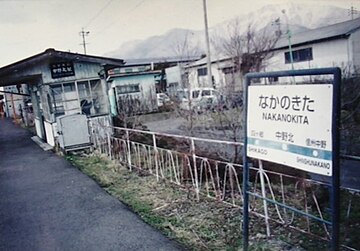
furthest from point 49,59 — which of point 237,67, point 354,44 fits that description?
point 354,44

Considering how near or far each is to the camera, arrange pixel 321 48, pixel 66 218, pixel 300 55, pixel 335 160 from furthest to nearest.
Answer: pixel 300 55 < pixel 321 48 < pixel 66 218 < pixel 335 160

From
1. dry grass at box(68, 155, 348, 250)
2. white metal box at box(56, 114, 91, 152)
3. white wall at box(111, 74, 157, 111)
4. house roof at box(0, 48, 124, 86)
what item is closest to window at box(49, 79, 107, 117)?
house roof at box(0, 48, 124, 86)

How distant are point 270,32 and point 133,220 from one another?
1418 centimetres

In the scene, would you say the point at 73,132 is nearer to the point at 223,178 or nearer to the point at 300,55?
the point at 223,178

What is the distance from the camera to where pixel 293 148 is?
7.47ft

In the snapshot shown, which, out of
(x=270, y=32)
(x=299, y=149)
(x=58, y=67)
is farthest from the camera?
(x=270, y=32)

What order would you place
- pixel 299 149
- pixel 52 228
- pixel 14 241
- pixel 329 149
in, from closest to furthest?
1. pixel 329 149
2. pixel 299 149
3. pixel 14 241
4. pixel 52 228

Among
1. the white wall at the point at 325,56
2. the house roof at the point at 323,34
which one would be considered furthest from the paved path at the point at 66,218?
the house roof at the point at 323,34

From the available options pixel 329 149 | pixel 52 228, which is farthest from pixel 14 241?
pixel 329 149

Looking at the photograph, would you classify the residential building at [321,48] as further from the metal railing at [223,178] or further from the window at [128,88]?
the metal railing at [223,178]

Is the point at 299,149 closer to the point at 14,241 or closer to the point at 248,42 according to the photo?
the point at 14,241

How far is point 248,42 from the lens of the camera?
13.7m

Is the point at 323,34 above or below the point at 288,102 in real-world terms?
above

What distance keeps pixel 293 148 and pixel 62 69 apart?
27.3 feet
